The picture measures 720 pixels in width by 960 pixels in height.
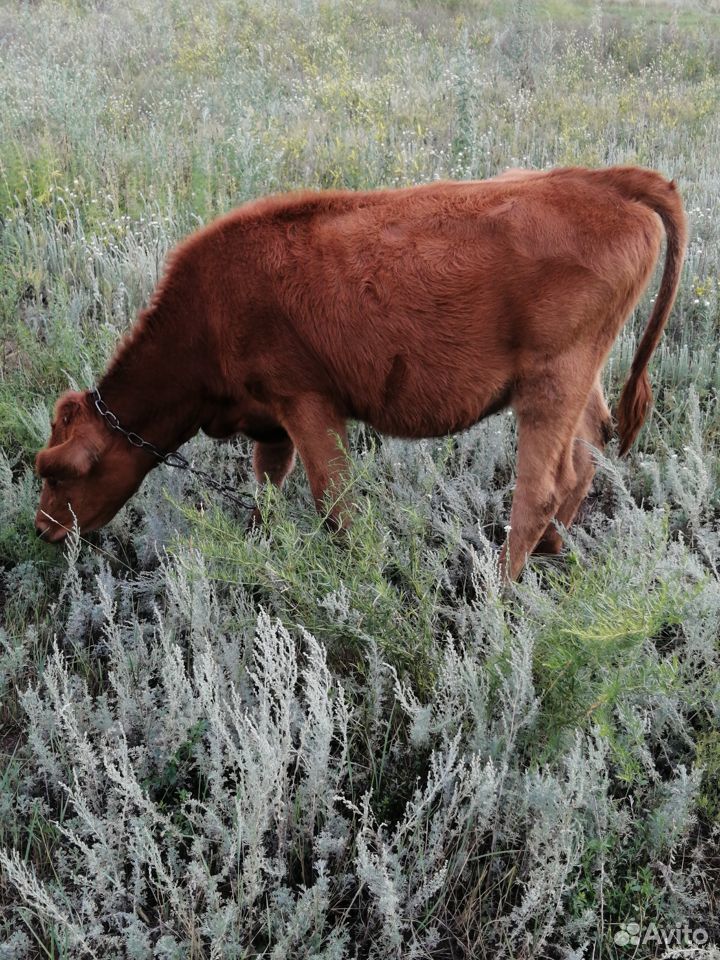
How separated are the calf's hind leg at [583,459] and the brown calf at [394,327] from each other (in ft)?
0.93

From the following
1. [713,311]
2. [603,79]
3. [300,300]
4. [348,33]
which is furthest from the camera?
[348,33]

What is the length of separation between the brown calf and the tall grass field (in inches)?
11.4

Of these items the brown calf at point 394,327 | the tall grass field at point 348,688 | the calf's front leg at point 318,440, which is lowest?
the tall grass field at point 348,688

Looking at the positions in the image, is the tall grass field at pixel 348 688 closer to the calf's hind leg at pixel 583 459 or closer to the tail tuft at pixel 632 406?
the calf's hind leg at pixel 583 459

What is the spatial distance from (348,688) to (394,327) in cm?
152

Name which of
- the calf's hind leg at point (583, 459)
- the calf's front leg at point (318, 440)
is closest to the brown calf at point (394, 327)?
the calf's front leg at point (318, 440)

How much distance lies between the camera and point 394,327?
343 centimetres

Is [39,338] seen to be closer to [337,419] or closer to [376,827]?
[337,419]

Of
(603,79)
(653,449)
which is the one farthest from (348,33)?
(653,449)

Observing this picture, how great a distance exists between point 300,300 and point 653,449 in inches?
93.8

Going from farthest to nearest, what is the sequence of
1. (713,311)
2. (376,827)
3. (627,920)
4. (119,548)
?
(713,311)
(119,548)
(376,827)
(627,920)

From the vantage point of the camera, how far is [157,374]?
12.0 feet

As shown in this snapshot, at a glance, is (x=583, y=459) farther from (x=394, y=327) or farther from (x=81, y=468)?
(x=81, y=468)

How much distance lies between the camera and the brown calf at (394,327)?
329cm
